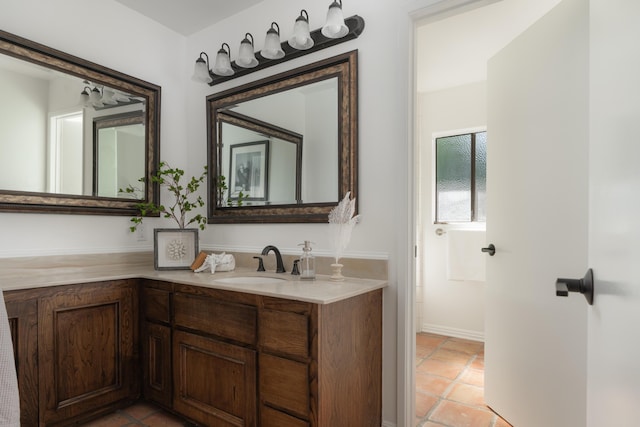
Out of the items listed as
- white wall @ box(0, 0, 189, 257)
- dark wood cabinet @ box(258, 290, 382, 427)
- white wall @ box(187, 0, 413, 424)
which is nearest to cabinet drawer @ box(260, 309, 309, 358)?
dark wood cabinet @ box(258, 290, 382, 427)

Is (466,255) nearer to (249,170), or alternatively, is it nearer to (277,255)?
(277,255)

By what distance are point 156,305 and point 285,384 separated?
1011 millimetres

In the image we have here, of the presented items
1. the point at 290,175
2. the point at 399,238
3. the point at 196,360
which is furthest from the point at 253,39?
the point at 196,360

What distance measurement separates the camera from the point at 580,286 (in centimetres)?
78

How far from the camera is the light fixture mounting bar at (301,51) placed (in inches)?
74.6

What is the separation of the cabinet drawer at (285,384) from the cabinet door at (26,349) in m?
1.14

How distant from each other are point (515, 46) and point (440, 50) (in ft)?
3.31

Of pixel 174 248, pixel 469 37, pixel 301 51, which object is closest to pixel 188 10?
pixel 301 51

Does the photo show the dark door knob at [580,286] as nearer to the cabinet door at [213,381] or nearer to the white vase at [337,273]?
the white vase at [337,273]

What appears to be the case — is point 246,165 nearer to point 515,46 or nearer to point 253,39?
point 253,39

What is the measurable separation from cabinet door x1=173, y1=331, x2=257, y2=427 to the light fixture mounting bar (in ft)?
5.58

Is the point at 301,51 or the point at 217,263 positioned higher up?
the point at 301,51

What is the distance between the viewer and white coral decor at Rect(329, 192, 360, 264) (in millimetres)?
1807

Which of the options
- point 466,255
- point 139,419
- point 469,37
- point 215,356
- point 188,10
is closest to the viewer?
point 215,356
